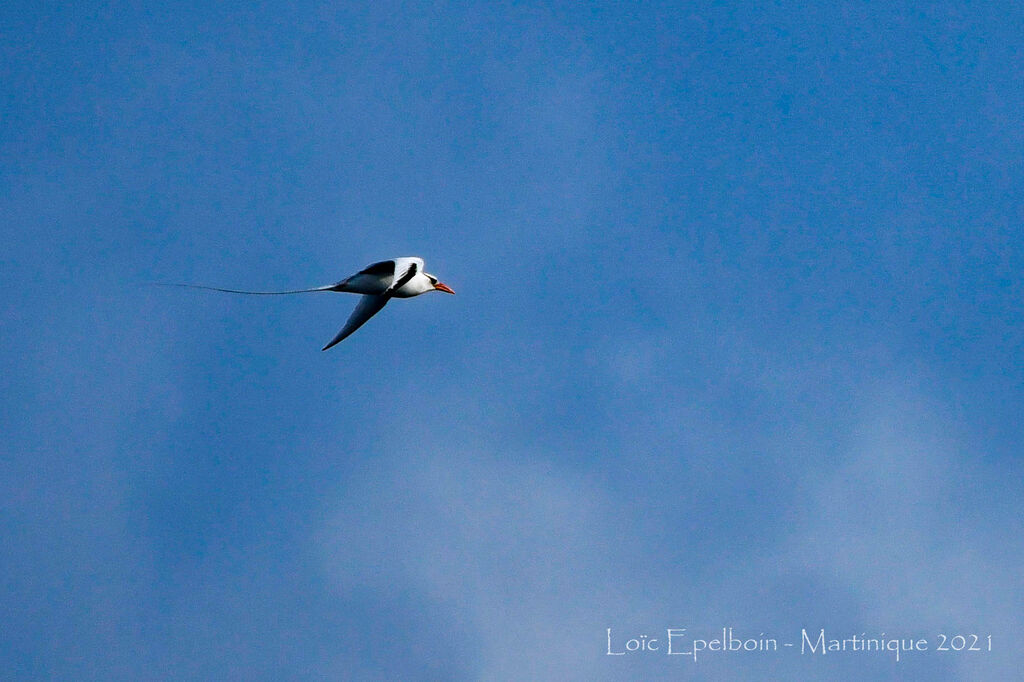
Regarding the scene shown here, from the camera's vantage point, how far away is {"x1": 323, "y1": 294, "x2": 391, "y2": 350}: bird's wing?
51281 millimetres

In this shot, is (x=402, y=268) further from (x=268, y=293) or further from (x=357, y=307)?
(x=268, y=293)

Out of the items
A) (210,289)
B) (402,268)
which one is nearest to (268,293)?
(210,289)

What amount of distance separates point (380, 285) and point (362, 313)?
2316mm

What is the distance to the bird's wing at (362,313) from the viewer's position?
5128 centimetres

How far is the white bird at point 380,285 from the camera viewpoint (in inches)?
1925

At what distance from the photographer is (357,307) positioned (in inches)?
2032

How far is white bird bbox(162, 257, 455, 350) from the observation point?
48.9 m

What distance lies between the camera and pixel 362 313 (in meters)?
51.5

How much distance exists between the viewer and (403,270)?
4950 centimetres

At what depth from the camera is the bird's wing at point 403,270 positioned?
161 ft

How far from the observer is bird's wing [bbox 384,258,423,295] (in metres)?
49.2

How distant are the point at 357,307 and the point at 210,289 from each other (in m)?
11.5

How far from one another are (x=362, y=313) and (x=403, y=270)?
3.30 metres

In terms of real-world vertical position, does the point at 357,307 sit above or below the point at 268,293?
above
